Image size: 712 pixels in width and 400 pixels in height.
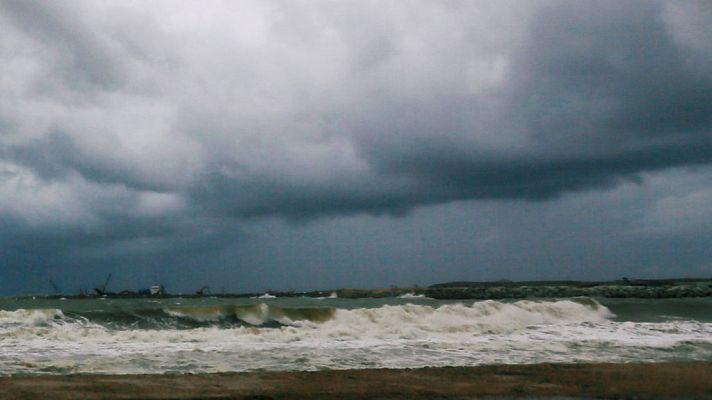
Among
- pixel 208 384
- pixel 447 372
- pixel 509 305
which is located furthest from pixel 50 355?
pixel 509 305

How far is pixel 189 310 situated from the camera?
27953mm

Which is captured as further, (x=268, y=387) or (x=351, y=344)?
(x=351, y=344)

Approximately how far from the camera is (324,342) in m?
16.7

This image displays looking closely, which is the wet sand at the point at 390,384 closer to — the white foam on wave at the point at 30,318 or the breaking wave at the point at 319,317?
the breaking wave at the point at 319,317

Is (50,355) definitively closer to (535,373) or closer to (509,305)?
(535,373)

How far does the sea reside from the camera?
41.1 ft

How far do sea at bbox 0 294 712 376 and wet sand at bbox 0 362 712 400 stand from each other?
5.93 feet

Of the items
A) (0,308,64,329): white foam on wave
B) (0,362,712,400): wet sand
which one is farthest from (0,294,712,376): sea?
(0,362,712,400): wet sand

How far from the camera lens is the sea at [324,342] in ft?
41.1

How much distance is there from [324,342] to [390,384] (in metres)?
7.97

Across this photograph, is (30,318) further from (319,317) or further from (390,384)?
(390,384)

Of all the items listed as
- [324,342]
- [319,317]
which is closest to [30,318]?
[319,317]

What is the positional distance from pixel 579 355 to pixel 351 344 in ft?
19.5

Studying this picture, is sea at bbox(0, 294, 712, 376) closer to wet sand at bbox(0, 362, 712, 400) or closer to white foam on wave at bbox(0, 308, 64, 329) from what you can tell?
white foam on wave at bbox(0, 308, 64, 329)
